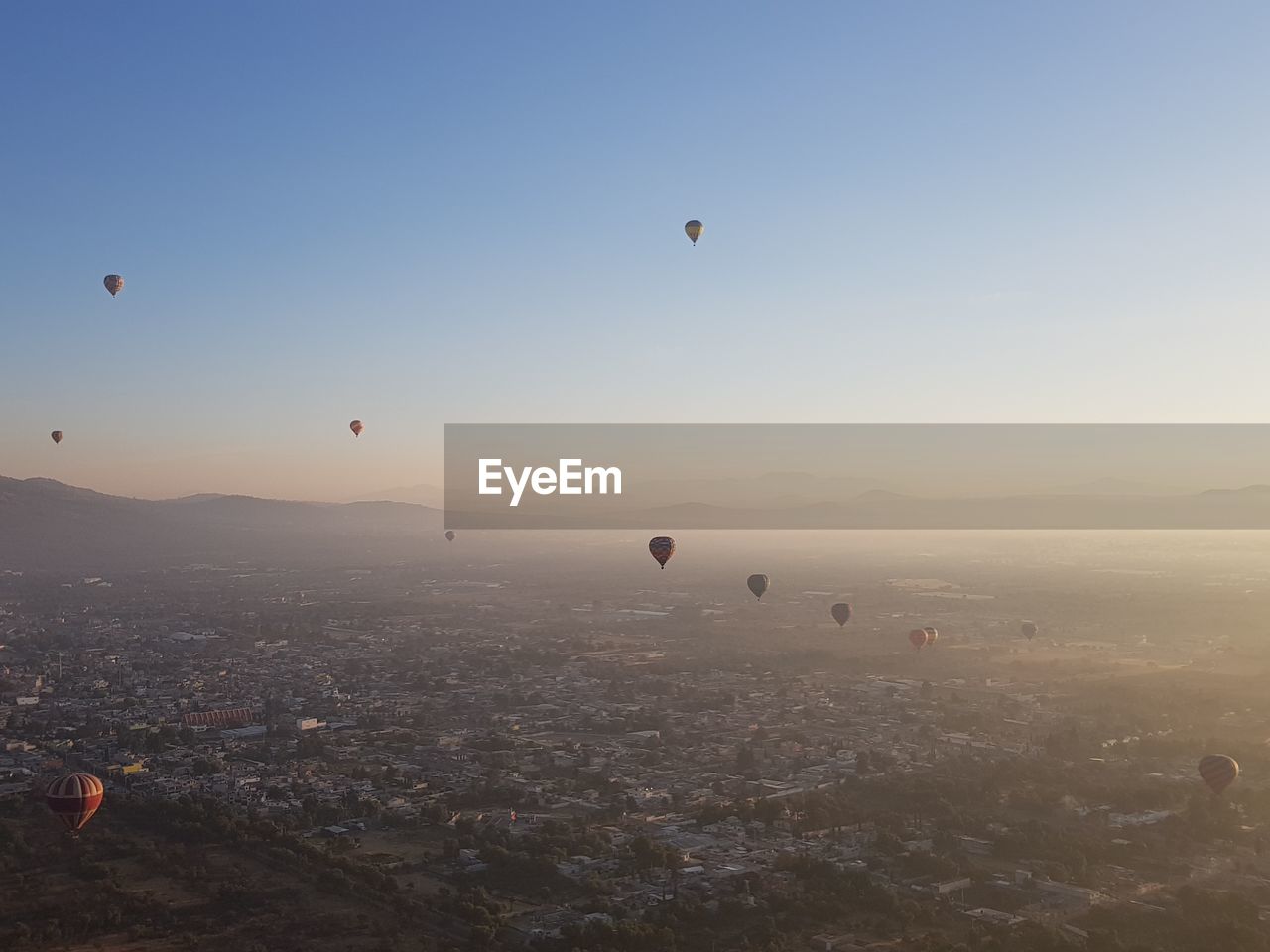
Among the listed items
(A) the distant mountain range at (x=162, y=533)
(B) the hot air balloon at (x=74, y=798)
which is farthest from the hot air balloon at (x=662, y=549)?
(A) the distant mountain range at (x=162, y=533)

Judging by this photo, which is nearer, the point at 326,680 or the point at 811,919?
the point at 811,919

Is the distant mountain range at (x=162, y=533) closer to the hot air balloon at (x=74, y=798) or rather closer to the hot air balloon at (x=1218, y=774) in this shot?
the hot air balloon at (x=74, y=798)

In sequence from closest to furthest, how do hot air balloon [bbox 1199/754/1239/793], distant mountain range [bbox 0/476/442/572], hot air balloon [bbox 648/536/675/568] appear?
hot air balloon [bbox 1199/754/1239/793], hot air balloon [bbox 648/536/675/568], distant mountain range [bbox 0/476/442/572]

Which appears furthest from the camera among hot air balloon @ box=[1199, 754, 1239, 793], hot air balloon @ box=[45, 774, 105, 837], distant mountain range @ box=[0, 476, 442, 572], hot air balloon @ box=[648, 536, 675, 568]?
distant mountain range @ box=[0, 476, 442, 572]

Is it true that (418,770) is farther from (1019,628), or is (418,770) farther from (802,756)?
(1019,628)

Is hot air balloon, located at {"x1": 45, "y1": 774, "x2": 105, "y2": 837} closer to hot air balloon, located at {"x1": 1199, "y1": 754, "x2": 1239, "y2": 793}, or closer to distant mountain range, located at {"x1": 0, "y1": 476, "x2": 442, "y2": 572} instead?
hot air balloon, located at {"x1": 1199, "y1": 754, "x2": 1239, "y2": 793}

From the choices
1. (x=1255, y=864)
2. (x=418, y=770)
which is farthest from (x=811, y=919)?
(x=418, y=770)

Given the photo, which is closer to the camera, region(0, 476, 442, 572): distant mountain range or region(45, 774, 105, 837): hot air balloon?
region(45, 774, 105, 837): hot air balloon

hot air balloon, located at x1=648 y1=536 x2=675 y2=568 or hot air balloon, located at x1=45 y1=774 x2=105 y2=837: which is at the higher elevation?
hot air balloon, located at x1=648 y1=536 x2=675 y2=568

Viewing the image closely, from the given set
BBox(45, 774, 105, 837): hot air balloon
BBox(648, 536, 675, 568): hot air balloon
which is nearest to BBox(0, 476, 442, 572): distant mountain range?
BBox(648, 536, 675, 568): hot air balloon
